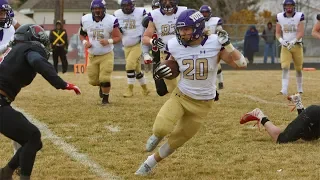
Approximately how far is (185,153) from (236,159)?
23.4 inches

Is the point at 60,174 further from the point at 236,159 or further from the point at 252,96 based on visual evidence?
the point at 252,96

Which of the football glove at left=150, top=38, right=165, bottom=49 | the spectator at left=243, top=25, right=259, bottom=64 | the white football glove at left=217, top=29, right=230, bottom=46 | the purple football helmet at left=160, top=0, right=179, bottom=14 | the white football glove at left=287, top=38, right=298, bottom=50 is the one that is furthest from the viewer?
the spectator at left=243, top=25, right=259, bottom=64

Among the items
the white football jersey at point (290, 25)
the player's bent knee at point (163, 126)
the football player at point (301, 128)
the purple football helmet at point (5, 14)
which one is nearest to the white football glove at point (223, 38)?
the player's bent knee at point (163, 126)

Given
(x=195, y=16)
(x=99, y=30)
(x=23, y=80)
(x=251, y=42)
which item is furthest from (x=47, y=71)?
(x=251, y=42)

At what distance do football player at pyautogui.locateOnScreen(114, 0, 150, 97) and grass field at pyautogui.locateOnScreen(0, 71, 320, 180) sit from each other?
0.83 metres

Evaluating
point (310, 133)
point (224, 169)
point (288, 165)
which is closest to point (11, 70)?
point (224, 169)

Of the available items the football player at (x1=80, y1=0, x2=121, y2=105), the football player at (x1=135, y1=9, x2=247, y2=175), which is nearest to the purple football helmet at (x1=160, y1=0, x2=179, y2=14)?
the football player at (x1=80, y1=0, x2=121, y2=105)

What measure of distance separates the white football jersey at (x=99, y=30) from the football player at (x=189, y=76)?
15.1ft

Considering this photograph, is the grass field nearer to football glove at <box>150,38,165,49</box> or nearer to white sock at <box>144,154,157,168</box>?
white sock at <box>144,154,157,168</box>

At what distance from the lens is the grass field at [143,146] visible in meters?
5.67

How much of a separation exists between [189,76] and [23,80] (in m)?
1.54

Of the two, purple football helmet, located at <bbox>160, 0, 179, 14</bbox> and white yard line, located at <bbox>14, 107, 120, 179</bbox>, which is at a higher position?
purple football helmet, located at <bbox>160, 0, 179, 14</bbox>

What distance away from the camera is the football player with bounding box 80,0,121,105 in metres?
10.1

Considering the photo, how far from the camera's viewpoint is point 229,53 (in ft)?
18.2
